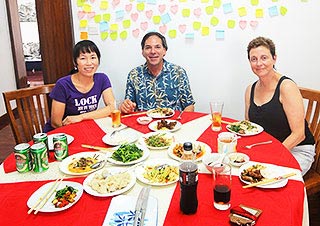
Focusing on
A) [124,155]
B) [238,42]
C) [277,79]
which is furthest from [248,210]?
[238,42]

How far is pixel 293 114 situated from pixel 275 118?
0.14 m

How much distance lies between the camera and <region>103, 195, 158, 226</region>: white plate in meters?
1.15

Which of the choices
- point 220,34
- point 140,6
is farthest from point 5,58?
point 220,34

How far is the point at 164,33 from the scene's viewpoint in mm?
3072

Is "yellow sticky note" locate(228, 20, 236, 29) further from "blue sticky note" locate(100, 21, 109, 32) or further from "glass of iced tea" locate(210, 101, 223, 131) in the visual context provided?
"glass of iced tea" locate(210, 101, 223, 131)

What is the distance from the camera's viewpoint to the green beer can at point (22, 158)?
57.8 inches

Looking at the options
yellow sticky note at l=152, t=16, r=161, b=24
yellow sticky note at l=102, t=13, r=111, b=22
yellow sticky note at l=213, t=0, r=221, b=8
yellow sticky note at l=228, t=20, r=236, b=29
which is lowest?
yellow sticky note at l=228, t=20, r=236, b=29

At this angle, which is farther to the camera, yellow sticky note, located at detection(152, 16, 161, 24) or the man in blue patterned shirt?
yellow sticky note, located at detection(152, 16, 161, 24)

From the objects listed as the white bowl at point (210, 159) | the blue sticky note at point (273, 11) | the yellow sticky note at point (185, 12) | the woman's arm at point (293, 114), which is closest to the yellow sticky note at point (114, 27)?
the yellow sticky note at point (185, 12)

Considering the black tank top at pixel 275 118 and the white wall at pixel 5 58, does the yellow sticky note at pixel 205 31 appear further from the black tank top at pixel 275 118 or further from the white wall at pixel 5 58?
the white wall at pixel 5 58

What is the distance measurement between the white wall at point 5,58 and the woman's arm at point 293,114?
382 cm

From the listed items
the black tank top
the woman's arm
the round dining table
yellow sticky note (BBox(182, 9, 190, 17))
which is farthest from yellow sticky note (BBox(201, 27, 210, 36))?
the round dining table

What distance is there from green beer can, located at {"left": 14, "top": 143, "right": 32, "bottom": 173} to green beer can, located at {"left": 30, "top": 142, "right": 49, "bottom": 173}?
0.08 ft

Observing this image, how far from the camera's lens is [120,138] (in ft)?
6.11
